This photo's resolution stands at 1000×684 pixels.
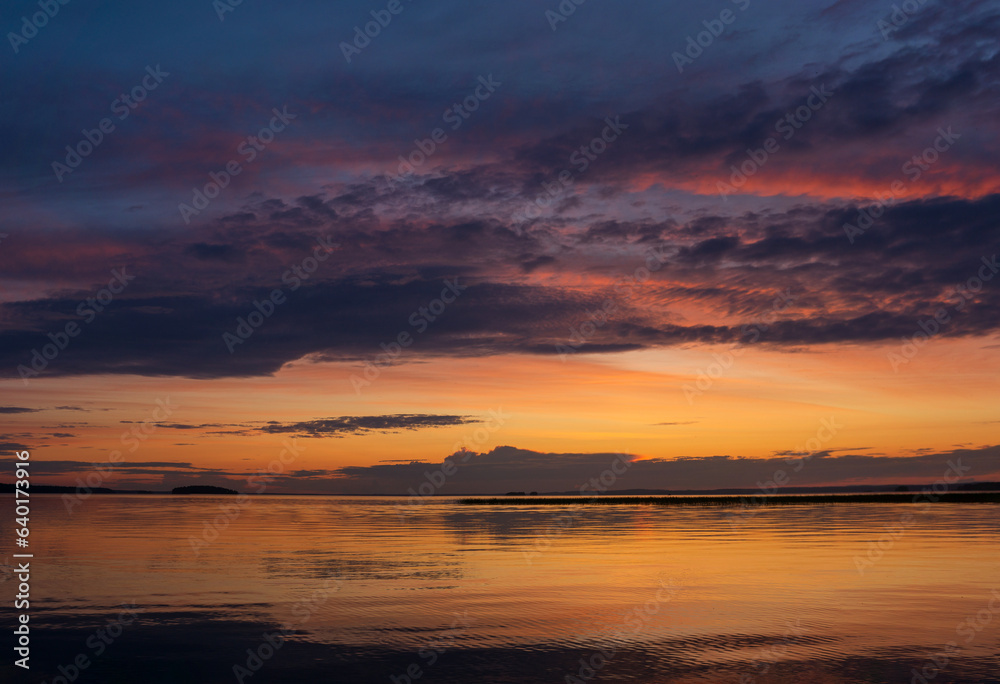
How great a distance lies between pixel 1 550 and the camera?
1633 inches

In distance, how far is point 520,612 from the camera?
2434 centimetres

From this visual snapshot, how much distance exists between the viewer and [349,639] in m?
20.8

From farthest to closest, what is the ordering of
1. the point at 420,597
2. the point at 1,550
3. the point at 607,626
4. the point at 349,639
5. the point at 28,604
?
the point at 1,550 → the point at 420,597 → the point at 28,604 → the point at 607,626 → the point at 349,639

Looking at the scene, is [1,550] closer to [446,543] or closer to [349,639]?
[446,543]

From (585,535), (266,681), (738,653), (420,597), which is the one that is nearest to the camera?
(266,681)

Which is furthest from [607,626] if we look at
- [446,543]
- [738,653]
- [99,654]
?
[446,543]

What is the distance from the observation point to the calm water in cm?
1778

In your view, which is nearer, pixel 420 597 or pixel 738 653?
pixel 738 653

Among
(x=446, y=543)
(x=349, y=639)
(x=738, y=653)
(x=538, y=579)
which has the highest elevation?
(x=446, y=543)

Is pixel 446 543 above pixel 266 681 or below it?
above

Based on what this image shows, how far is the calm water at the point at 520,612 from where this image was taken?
58.3 feet

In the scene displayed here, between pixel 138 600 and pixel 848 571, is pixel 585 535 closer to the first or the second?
pixel 848 571

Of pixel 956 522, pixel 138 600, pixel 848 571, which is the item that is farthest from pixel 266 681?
pixel 956 522

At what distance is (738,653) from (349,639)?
10041 millimetres
